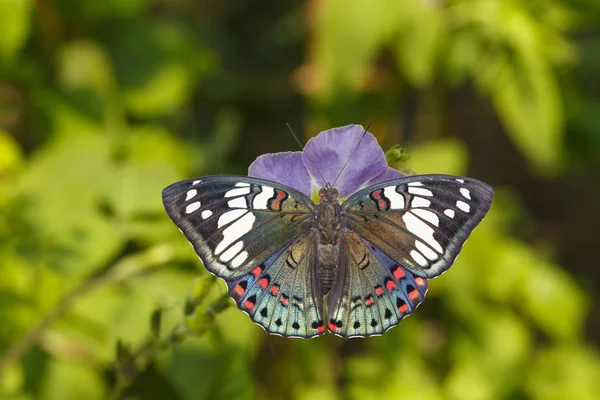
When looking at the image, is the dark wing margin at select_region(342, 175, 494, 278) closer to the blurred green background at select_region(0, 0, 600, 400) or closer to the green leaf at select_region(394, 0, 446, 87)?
the blurred green background at select_region(0, 0, 600, 400)

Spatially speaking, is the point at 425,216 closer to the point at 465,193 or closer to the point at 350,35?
the point at 465,193

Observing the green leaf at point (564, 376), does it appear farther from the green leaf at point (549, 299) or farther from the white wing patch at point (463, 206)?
the white wing patch at point (463, 206)

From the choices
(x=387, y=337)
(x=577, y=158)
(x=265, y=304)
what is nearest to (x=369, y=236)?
(x=265, y=304)

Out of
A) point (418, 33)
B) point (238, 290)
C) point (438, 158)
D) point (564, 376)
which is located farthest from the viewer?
point (564, 376)

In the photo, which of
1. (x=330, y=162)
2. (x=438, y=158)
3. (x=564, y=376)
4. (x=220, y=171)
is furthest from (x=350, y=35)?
(x=564, y=376)

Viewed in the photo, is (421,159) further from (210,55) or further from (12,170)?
(12,170)

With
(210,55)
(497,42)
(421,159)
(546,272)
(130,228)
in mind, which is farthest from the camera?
(210,55)

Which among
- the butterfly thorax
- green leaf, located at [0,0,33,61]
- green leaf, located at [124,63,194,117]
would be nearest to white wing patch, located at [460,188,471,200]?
the butterfly thorax
